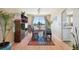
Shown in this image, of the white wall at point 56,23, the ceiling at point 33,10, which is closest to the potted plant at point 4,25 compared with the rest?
the ceiling at point 33,10

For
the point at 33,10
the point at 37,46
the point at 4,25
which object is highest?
the point at 33,10

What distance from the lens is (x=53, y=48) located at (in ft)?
11.9

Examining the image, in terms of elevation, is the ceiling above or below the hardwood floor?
above

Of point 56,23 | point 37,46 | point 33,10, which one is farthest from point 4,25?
point 56,23

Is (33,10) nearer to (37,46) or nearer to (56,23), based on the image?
(56,23)

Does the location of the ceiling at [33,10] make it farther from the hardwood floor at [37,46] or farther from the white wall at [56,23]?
the hardwood floor at [37,46]

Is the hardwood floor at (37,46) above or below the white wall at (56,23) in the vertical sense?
below

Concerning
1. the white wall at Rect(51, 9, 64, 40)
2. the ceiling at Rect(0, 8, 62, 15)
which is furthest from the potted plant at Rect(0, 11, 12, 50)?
the white wall at Rect(51, 9, 64, 40)

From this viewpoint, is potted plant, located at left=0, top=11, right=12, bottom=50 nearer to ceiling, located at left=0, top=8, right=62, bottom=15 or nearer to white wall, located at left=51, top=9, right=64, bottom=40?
ceiling, located at left=0, top=8, right=62, bottom=15

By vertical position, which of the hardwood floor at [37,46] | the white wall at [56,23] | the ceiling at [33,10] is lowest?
the hardwood floor at [37,46]
